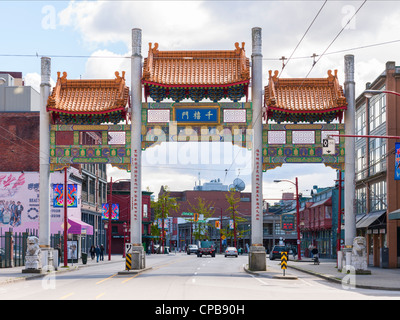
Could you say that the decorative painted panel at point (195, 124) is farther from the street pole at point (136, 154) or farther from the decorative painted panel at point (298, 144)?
the decorative painted panel at point (298, 144)

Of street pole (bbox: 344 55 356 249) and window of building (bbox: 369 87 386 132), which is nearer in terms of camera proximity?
street pole (bbox: 344 55 356 249)

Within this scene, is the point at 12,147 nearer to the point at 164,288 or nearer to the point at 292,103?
the point at 292,103

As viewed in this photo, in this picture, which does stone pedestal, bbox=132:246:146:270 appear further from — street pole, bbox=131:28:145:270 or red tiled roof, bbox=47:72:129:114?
red tiled roof, bbox=47:72:129:114

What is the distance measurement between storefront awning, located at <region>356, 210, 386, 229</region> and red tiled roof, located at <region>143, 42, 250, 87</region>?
58.2ft

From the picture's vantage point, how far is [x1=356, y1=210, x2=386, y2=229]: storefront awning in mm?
48562

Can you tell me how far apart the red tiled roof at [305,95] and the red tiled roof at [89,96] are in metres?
8.65

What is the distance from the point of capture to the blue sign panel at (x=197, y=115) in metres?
37.1

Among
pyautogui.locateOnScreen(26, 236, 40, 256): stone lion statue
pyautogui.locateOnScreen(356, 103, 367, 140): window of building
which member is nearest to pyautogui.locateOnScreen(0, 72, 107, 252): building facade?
pyautogui.locateOnScreen(26, 236, 40, 256): stone lion statue

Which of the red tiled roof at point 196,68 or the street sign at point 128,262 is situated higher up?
the red tiled roof at point 196,68

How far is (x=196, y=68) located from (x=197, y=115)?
3.28m

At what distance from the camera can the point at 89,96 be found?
127 ft

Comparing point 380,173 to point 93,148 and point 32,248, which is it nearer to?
point 93,148

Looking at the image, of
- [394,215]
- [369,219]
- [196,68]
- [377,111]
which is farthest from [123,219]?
[196,68]

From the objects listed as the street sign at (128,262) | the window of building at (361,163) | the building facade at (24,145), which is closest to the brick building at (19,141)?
the building facade at (24,145)
